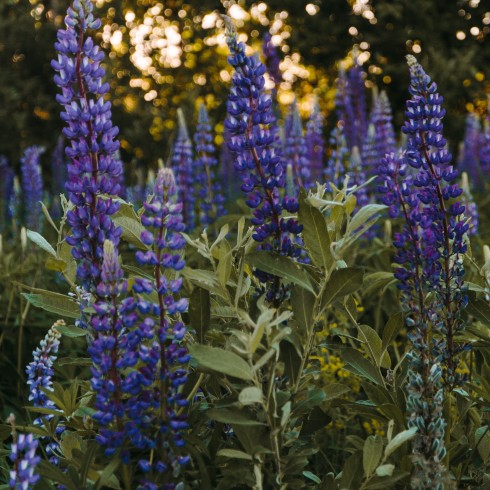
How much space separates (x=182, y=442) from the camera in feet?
5.41

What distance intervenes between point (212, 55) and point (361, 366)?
43.3ft

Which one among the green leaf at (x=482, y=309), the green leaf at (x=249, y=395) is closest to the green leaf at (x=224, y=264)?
the green leaf at (x=249, y=395)

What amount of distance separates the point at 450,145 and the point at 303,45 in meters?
3.06

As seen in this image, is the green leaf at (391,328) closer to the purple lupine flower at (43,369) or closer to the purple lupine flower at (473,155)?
the purple lupine flower at (43,369)

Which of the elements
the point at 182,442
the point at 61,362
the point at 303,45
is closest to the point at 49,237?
the point at 61,362

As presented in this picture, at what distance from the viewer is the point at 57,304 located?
6.63ft

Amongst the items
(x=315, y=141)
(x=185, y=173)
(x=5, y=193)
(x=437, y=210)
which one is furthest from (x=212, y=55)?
(x=437, y=210)

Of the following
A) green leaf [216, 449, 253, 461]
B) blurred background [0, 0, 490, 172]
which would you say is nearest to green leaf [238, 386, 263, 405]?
green leaf [216, 449, 253, 461]

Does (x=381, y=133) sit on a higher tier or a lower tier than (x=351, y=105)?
lower

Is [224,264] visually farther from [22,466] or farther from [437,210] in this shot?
[437,210]

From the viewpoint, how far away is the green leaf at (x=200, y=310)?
1.88 m

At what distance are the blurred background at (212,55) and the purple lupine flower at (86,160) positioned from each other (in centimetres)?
904

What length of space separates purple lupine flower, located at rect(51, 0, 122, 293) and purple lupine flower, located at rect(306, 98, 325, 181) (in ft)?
14.5

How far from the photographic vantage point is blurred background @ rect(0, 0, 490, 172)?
37.8 ft
